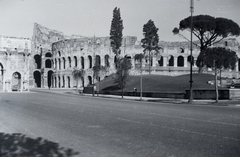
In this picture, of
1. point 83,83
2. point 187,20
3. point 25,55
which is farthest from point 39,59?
point 187,20

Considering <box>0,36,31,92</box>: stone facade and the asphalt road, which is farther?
<box>0,36,31,92</box>: stone facade

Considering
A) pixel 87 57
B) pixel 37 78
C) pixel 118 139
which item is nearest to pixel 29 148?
pixel 118 139

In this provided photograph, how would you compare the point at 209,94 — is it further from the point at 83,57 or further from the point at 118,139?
the point at 83,57

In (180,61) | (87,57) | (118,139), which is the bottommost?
(118,139)

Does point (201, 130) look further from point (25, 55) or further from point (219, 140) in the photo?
point (25, 55)

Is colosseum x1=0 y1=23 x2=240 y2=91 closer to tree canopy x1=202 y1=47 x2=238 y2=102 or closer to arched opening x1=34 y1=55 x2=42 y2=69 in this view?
arched opening x1=34 y1=55 x2=42 y2=69

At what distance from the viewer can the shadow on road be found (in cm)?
540

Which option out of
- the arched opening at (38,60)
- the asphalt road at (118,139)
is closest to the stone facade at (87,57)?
the arched opening at (38,60)

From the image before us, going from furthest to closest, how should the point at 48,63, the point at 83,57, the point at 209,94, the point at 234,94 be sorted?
the point at 48,63 → the point at 83,57 → the point at 209,94 → the point at 234,94

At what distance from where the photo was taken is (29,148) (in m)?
5.82

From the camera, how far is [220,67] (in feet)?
69.1

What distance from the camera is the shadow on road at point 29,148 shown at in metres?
5.40

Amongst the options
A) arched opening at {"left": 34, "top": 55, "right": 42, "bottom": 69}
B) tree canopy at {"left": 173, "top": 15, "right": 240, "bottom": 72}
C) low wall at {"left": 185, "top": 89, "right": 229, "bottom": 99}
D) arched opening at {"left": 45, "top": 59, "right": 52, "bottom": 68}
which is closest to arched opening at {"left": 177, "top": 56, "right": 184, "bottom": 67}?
tree canopy at {"left": 173, "top": 15, "right": 240, "bottom": 72}

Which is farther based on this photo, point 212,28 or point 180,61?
point 180,61
